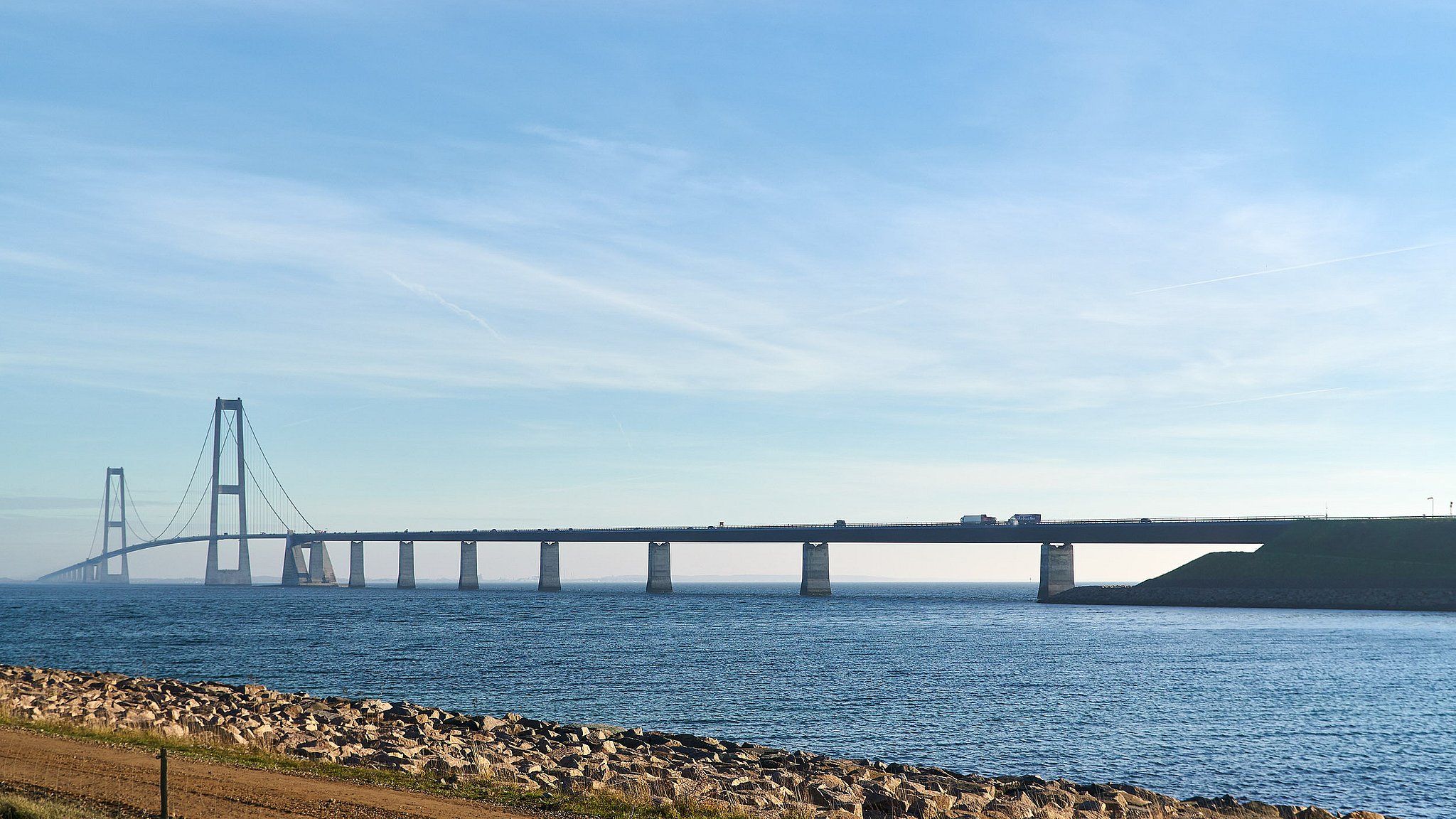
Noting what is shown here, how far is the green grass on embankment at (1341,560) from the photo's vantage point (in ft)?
488

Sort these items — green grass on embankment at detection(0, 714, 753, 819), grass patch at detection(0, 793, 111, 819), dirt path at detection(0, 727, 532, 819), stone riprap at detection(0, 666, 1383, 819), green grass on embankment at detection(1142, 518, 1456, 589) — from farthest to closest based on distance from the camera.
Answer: green grass on embankment at detection(1142, 518, 1456, 589) < stone riprap at detection(0, 666, 1383, 819) < green grass on embankment at detection(0, 714, 753, 819) < dirt path at detection(0, 727, 532, 819) < grass patch at detection(0, 793, 111, 819)

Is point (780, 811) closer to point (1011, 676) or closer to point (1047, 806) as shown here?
point (1047, 806)

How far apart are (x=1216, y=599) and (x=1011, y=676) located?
11010 cm

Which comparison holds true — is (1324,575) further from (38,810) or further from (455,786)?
(38,810)

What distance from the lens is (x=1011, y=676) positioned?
62719mm

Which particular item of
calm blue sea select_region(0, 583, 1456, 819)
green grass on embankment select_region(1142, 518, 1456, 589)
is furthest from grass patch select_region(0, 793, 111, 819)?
green grass on embankment select_region(1142, 518, 1456, 589)

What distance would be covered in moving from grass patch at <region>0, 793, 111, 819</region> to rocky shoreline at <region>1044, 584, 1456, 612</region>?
15310cm

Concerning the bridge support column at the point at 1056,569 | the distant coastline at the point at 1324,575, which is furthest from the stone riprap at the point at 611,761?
the bridge support column at the point at 1056,569

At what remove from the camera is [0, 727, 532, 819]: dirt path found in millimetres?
21047

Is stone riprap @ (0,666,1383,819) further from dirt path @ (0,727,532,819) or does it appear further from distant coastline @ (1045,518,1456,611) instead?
distant coastline @ (1045,518,1456,611)

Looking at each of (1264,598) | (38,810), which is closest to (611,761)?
(38,810)

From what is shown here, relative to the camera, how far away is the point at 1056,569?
179750 mm

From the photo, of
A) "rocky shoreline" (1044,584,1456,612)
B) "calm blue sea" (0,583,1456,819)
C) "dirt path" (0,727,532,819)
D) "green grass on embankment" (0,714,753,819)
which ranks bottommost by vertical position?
"rocky shoreline" (1044,584,1456,612)

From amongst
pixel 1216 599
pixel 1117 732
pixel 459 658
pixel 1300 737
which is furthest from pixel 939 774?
pixel 1216 599
